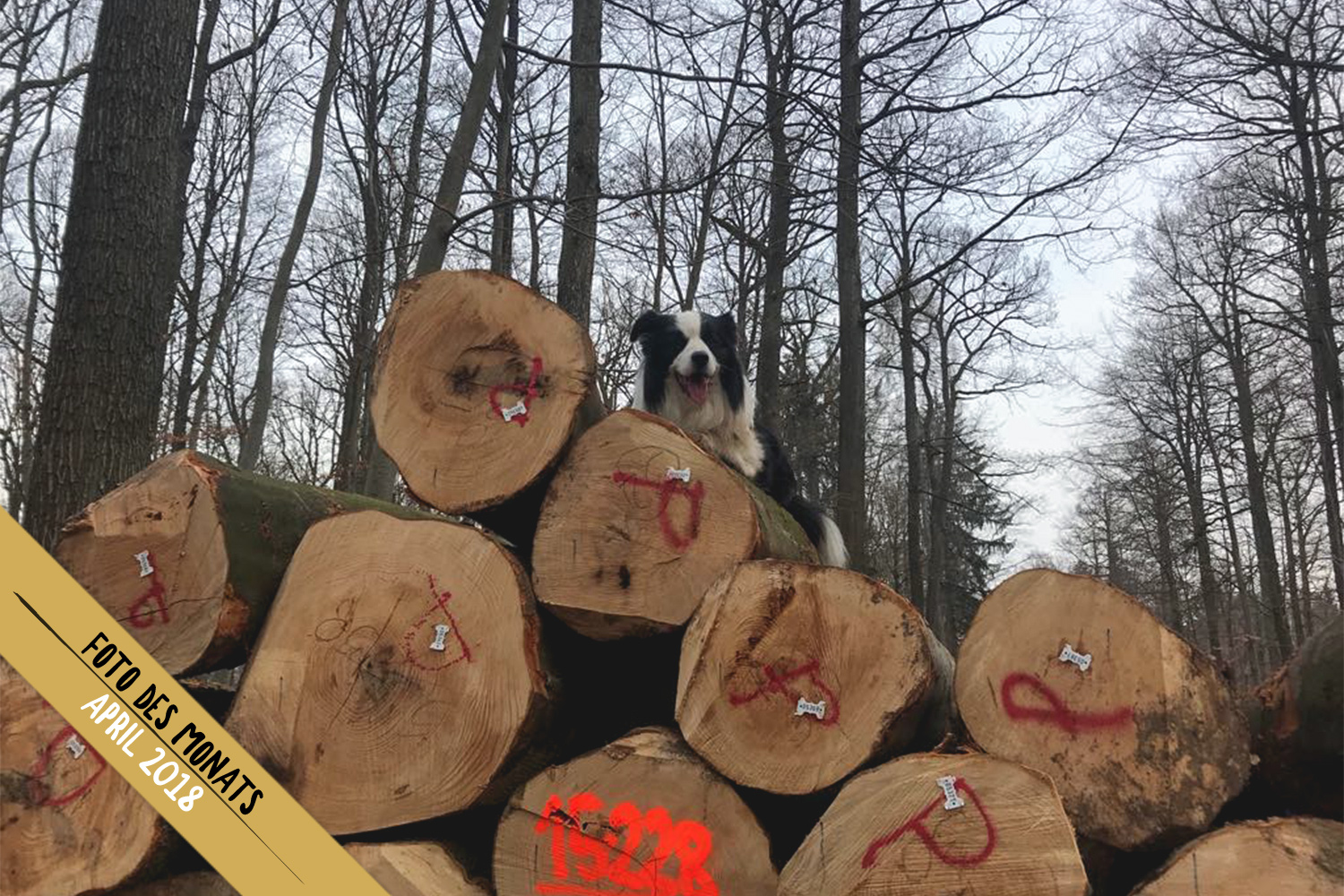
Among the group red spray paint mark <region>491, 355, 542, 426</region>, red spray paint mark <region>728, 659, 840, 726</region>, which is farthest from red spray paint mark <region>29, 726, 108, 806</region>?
red spray paint mark <region>728, 659, 840, 726</region>

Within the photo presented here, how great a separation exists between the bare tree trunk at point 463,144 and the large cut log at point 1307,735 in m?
6.17

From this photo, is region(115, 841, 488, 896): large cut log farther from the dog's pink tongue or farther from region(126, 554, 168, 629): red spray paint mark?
the dog's pink tongue

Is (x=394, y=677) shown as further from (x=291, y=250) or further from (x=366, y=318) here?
(x=366, y=318)

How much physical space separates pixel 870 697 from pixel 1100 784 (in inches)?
24.3

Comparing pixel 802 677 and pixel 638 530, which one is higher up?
pixel 638 530

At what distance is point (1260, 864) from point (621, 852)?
159cm

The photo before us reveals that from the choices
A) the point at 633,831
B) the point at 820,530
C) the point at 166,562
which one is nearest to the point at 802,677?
the point at 633,831

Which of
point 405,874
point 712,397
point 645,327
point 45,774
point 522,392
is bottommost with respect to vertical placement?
point 405,874

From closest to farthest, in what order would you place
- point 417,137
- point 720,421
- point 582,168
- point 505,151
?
point 720,421
point 582,168
point 505,151
point 417,137

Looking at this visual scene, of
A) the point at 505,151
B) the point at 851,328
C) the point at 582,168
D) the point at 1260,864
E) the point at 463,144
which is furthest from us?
the point at 851,328

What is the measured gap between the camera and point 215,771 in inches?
103

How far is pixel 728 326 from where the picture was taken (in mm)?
5719

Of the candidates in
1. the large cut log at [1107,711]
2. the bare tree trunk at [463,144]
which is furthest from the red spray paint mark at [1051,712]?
the bare tree trunk at [463,144]

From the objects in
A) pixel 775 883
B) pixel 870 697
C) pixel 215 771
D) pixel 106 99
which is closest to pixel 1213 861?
pixel 870 697
